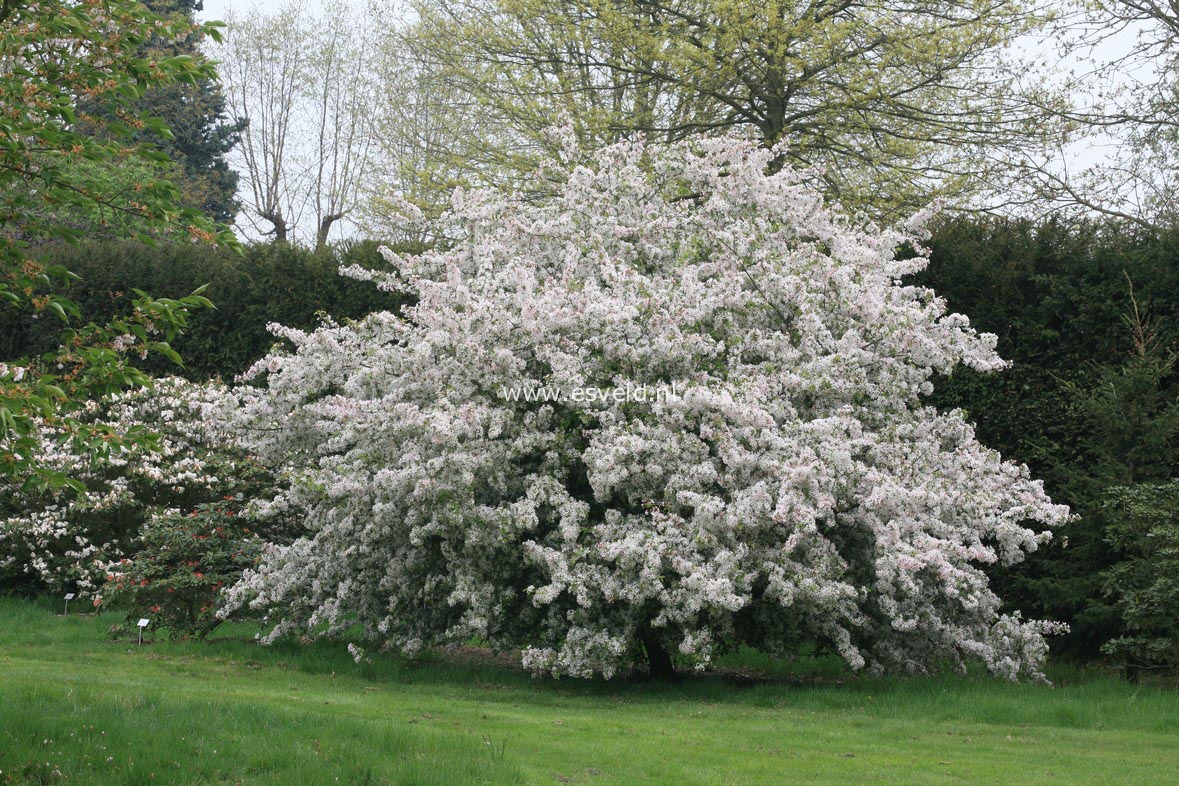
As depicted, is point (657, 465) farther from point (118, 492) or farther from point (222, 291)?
point (222, 291)

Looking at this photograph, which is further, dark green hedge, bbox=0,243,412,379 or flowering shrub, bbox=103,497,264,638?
dark green hedge, bbox=0,243,412,379

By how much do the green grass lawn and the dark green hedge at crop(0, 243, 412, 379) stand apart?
6545 millimetres

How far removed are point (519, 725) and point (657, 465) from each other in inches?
95.9

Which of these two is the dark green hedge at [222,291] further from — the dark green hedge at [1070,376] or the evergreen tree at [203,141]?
the evergreen tree at [203,141]

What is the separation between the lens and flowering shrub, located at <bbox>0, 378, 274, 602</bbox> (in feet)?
41.0

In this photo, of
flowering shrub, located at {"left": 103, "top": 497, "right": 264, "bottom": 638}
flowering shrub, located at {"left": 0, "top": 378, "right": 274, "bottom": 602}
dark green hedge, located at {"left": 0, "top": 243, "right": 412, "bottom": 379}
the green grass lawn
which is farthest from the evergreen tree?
the green grass lawn

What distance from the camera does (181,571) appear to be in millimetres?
10977

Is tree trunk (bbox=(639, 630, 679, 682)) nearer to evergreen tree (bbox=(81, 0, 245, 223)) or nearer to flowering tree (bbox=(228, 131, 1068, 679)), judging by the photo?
flowering tree (bbox=(228, 131, 1068, 679))

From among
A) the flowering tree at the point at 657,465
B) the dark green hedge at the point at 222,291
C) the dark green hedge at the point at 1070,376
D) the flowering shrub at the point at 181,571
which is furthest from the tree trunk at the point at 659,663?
the dark green hedge at the point at 222,291

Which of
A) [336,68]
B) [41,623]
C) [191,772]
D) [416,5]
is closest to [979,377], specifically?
[191,772]

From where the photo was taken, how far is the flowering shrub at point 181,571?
1097 centimetres

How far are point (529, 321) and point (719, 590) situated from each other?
2884mm

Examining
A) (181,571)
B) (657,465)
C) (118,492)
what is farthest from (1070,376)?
(118,492)

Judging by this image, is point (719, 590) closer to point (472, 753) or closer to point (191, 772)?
point (472, 753)
